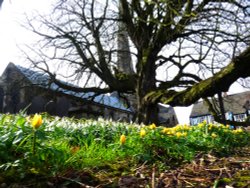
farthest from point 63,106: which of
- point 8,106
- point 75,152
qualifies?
point 75,152

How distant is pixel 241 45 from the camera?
1138cm

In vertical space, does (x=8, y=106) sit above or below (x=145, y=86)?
above

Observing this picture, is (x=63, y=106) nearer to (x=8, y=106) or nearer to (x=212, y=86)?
(x=8, y=106)

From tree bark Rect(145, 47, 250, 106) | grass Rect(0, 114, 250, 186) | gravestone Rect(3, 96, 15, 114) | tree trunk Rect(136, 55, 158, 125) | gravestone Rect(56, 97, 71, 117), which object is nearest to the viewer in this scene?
grass Rect(0, 114, 250, 186)

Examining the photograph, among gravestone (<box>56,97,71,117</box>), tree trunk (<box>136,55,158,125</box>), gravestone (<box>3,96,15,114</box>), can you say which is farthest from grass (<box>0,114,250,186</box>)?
gravestone (<box>56,97,71,117</box>)

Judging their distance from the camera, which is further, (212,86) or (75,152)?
(212,86)

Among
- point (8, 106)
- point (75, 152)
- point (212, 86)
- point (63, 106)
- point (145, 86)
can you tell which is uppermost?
point (63, 106)

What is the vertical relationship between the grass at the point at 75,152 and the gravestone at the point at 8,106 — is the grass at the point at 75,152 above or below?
below

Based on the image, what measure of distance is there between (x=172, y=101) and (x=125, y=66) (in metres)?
6.67

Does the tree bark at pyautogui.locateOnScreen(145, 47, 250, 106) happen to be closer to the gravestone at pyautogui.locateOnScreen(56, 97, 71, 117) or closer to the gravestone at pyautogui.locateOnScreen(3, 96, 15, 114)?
the gravestone at pyautogui.locateOnScreen(3, 96, 15, 114)

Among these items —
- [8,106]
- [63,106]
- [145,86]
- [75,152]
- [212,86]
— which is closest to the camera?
[75,152]

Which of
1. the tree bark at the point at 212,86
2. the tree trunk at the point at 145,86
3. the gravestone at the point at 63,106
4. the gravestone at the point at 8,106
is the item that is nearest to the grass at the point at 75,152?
the tree bark at the point at 212,86

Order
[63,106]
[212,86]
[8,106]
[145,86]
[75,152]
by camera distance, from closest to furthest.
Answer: [75,152]
[212,86]
[145,86]
[8,106]
[63,106]

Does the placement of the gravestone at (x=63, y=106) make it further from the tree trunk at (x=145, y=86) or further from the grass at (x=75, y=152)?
the grass at (x=75, y=152)
